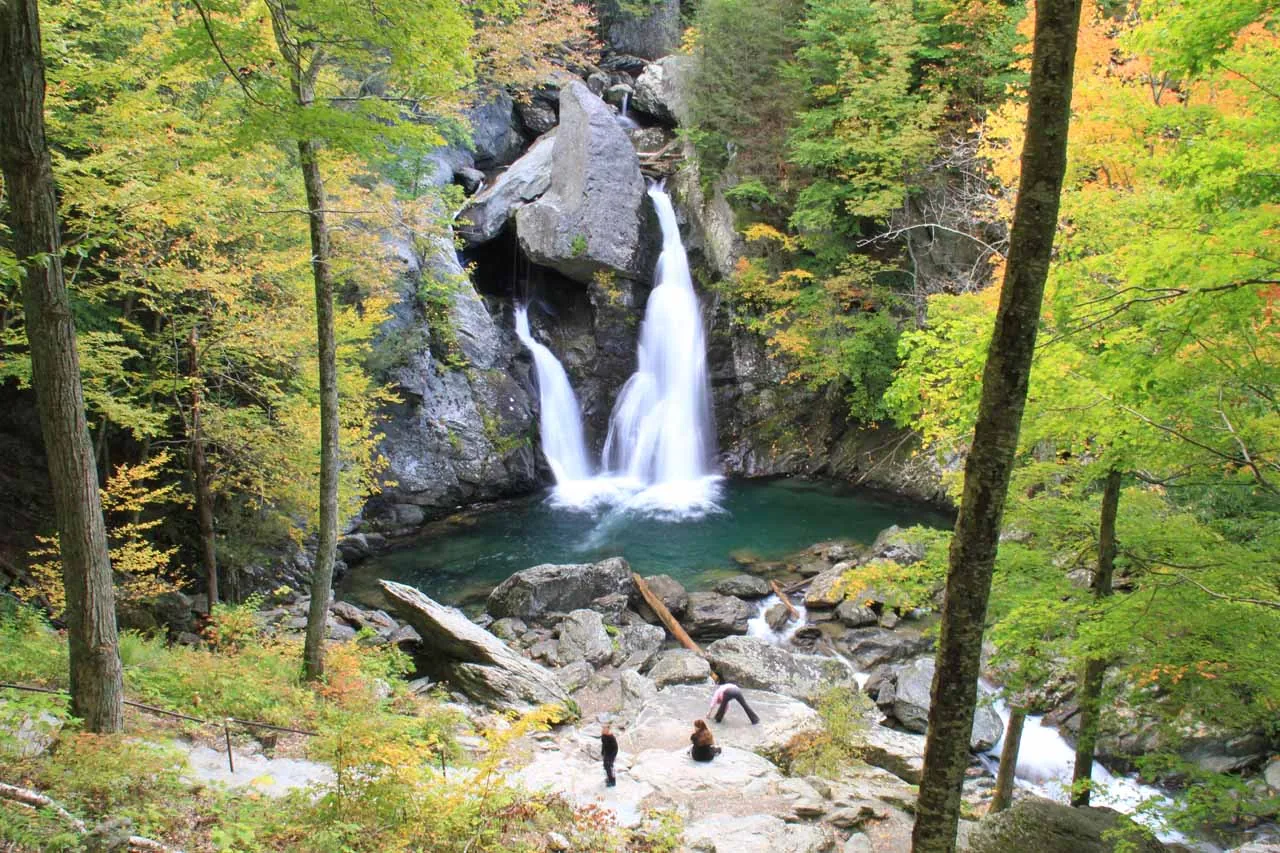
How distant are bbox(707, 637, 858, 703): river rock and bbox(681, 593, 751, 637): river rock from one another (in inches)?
51.3

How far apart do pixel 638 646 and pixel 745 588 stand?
130 inches

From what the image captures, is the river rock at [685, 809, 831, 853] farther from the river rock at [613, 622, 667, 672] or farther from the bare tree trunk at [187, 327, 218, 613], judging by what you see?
the bare tree trunk at [187, 327, 218, 613]

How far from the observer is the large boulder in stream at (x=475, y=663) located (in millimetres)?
9836

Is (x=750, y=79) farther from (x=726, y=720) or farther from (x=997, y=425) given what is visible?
(x=997, y=425)

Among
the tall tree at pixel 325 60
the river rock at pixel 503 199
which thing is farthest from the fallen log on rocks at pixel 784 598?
the river rock at pixel 503 199

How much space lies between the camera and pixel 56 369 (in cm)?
462

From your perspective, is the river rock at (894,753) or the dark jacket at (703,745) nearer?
the dark jacket at (703,745)

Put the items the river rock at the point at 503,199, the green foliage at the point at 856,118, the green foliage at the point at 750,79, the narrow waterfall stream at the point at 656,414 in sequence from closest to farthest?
the green foliage at the point at 856,118, the green foliage at the point at 750,79, the narrow waterfall stream at the point at 656,414, the river rock at the point at 503,199

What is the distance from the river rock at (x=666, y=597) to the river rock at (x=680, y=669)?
2.21 meters

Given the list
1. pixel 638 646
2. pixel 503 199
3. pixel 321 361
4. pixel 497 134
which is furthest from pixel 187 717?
pixel 497 134

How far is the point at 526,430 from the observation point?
872 inches

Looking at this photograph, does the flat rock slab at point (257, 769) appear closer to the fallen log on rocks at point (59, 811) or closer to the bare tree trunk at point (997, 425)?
the fallen log on rocks at point (59, 811)

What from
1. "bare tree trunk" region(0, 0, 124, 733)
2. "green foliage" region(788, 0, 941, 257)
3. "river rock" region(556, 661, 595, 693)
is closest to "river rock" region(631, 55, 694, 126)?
"green foliage" region(788, 0, 941, 257)

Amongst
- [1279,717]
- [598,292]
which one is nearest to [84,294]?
[1279,717]
